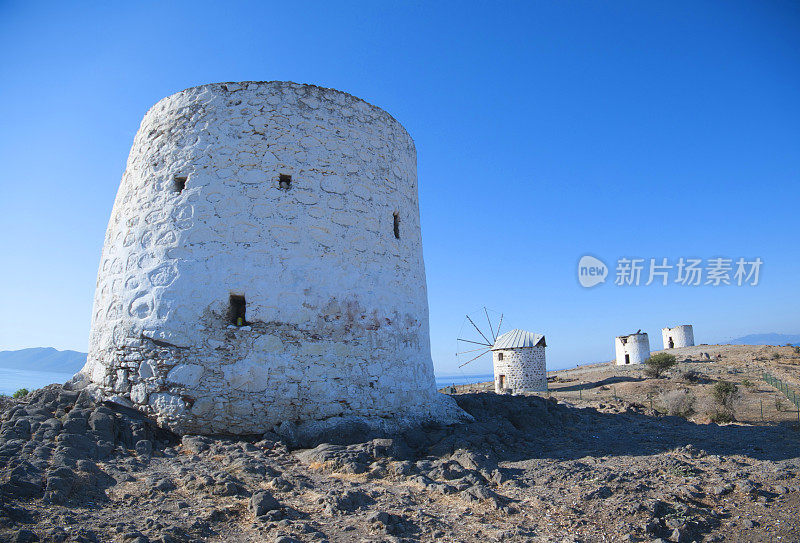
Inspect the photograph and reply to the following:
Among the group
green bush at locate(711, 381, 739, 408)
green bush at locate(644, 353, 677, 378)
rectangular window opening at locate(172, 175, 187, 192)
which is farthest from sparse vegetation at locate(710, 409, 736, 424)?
green bush at locate(644, 353, 677, 378)

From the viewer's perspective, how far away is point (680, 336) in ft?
146

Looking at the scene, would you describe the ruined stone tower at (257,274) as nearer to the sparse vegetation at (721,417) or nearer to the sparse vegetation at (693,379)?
the sparse vegetation at (721,417)

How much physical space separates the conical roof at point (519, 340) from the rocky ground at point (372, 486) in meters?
18.2

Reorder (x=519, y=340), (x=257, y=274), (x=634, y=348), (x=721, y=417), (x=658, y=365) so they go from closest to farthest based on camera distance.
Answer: (x=257, y=274)
(x=721, y=417)
(x=519, y=340)
(x=658, y=365)
(x=634, y=348)

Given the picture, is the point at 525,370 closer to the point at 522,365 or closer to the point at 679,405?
the point at 522,365

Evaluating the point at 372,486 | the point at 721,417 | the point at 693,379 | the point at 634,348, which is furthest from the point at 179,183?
the point at 634,348

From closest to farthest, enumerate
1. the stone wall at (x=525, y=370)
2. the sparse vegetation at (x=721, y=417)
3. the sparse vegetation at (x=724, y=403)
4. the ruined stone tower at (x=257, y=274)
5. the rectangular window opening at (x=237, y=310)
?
1. the ruined stone tower at (x=257, y=274)
2. the rectangular window opening at (x=237, y=310)
3. the sparse vegetation at (x=721, y=417)
4. the sparse vegetation at (x=724, y=403)
5. the stone wall at (x=525, y=370)

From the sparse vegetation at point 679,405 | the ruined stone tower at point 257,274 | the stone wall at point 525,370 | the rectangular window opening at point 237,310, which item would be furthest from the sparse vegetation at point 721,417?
the stone wall at point 525,370

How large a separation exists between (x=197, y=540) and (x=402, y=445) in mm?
3021

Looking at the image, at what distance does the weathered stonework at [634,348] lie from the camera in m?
36.1

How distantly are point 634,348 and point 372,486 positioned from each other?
122ft

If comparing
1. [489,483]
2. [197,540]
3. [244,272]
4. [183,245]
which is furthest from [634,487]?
[183,245]

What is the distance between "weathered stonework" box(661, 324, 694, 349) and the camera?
4412 cm

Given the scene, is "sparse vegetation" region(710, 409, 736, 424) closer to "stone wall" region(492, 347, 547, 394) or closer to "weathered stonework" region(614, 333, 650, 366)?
"stone wall" region(492, 347, 547, 394)
